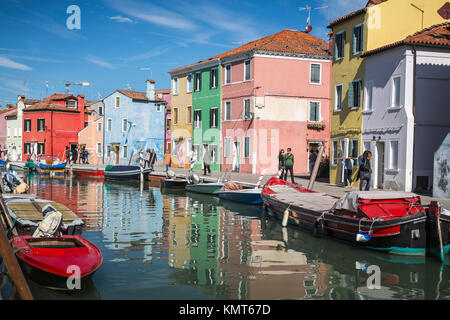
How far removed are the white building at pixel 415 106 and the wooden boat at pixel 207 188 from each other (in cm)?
833

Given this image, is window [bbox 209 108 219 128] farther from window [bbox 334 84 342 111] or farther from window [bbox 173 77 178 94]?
window [bbox 334 84 342 111]

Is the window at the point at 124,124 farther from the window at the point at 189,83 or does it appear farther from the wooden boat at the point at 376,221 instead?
the wooden boat at the point at 376,221

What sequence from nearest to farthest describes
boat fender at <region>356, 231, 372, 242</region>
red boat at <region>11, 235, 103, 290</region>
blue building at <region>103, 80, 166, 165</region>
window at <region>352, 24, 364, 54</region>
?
red boat at <region>11, 235, 103, 290</region>
boat fender at <region>356, 231, 372, 242</region>
window at <region>352, 24, 364, 54</region>
blue building at <region>103, 80, 166, 165</region>

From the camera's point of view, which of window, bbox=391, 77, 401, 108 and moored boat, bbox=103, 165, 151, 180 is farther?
moored boat, bbox=103, 165, 151, 180

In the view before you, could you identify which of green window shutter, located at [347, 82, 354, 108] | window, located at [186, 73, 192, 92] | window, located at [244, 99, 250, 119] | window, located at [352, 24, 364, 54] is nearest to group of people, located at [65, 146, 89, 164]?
window, located at [186, 73, 192, 92]

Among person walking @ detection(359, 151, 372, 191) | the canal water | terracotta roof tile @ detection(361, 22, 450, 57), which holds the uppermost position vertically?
terracotta roof tile @ detection(361, 22, 450, 57)

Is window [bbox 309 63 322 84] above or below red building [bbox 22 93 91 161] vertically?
above

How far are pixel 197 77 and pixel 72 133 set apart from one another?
26081 millimetres

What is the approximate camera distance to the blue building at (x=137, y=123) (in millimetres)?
55656

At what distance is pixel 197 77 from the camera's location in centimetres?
4578

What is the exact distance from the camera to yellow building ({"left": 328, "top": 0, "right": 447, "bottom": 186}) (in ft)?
83.1

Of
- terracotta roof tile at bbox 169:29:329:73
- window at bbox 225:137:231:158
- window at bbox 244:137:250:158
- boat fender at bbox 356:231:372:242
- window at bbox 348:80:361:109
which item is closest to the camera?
boat fender at bbox 356:231:372:242

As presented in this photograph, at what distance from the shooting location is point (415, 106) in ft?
74.9

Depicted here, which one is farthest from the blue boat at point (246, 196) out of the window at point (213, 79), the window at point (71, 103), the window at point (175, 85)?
the window at point (71, 103)
